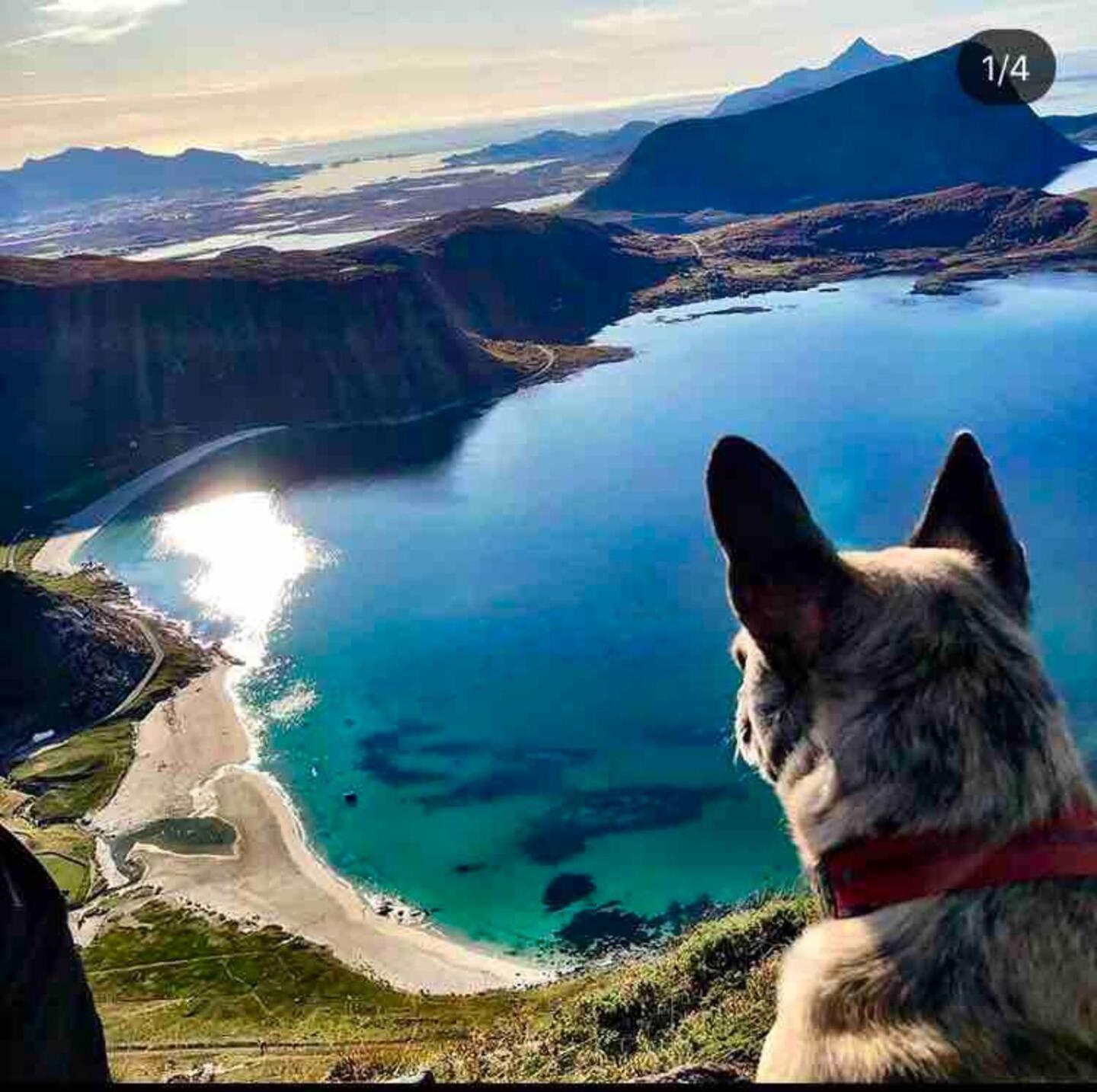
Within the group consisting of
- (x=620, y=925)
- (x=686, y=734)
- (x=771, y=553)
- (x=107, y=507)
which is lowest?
(x=620, y=925)

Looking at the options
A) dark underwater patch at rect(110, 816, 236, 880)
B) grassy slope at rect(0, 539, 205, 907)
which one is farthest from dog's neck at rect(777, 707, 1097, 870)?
grassy slope at rect(0, 539, 205, 907)

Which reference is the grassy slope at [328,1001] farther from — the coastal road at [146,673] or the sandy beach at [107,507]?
the sandy beach at [107,507]

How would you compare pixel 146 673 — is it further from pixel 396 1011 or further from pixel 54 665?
pixel 396 1011

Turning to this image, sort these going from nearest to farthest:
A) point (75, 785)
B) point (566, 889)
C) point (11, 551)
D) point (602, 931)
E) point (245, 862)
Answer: point (602, 931) → point (566, 889) → point (245, 862) → point (75, 785) → point (11, 551)

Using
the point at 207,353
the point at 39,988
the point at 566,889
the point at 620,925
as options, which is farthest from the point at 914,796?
the point at 207,353

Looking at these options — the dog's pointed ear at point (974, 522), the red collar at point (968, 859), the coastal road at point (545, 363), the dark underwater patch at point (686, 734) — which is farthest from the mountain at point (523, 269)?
the red collar at point (968, 859)

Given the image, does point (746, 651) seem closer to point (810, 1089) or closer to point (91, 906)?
point (810, 1089)

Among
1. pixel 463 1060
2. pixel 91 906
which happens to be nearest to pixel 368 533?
pixel 91 906
